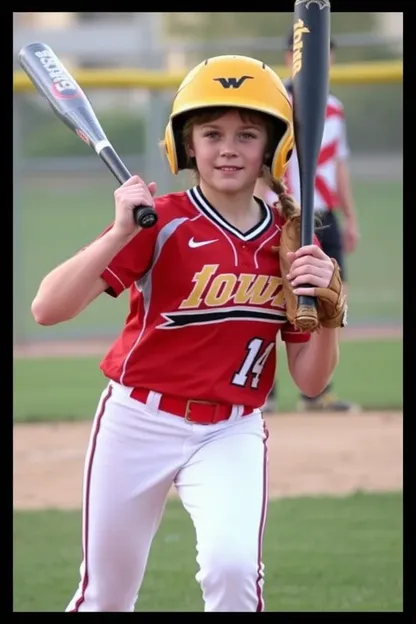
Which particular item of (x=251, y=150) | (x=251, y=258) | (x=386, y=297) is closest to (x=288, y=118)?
(x=251, y=150)

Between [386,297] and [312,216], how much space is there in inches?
551

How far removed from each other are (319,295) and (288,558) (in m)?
2.00

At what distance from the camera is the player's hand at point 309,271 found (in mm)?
3094

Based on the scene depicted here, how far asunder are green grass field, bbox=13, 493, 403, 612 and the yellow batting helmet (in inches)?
64.7

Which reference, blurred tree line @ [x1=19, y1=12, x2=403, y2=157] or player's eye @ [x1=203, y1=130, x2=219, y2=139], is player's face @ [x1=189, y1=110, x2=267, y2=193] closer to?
player's eye @ [x1=203, y1=130, x2=219, y2=139]

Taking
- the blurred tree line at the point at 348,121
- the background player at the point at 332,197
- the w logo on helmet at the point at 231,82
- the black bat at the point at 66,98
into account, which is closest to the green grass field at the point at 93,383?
the background player at the point at 332,197

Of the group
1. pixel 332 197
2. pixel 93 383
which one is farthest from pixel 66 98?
pixel 93 383

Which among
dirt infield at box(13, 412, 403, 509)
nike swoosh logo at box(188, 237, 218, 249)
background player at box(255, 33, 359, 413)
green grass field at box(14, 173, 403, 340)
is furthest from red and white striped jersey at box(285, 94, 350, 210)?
green grass field at box(14, 173, 403, 340)

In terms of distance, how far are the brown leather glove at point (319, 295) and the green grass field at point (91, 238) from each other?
9042 millimetres

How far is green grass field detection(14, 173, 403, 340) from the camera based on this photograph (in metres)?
13.0

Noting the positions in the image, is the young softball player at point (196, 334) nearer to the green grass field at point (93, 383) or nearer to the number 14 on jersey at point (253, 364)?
the number 14 on jersey at point (253, 364)

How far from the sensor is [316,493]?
6.02m

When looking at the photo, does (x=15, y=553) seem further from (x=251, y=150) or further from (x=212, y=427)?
(x=251, y=150)
